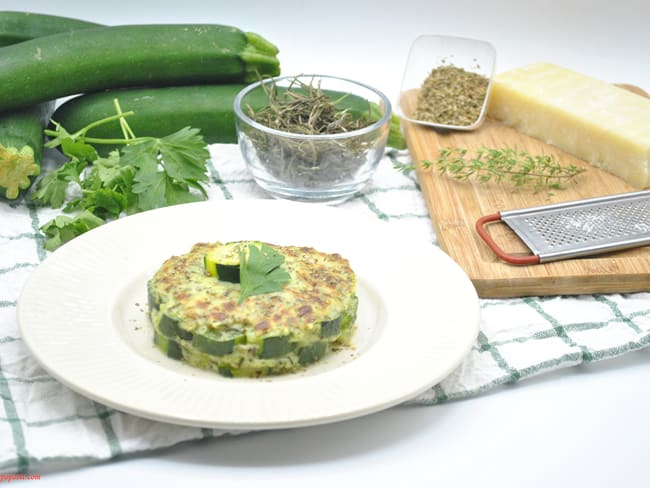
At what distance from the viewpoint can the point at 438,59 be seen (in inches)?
191

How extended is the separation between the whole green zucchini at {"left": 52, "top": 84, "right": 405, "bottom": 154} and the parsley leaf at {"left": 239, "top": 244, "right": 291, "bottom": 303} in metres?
1.58

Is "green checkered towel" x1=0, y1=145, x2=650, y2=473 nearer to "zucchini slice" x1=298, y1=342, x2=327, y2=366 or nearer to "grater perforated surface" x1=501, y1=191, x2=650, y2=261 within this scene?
"grater perforated surface" x1=501, y1=191, x2=650, y2=261

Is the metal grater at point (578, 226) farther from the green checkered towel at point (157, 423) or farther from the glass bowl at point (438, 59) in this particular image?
the glass bowl at point (438, 59)

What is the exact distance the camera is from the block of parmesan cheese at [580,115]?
400 centimetres

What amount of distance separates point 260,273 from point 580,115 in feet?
7.13

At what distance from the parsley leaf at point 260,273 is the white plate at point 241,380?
254 mm

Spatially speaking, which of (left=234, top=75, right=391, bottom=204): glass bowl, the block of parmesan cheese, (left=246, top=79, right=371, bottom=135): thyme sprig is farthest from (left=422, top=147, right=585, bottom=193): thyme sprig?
(left=246, top=79, right=371, bottom=135): thyme sprig

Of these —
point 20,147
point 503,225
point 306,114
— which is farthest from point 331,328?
point 20,147

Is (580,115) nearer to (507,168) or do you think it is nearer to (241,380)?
(507,168)

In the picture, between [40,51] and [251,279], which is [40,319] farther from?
[40,51]

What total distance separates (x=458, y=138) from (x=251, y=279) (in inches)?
82.6

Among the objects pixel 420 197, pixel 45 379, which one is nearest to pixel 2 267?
pixel 45 379

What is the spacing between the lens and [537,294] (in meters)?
3.27

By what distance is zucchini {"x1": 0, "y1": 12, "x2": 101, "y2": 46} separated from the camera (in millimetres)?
4398
